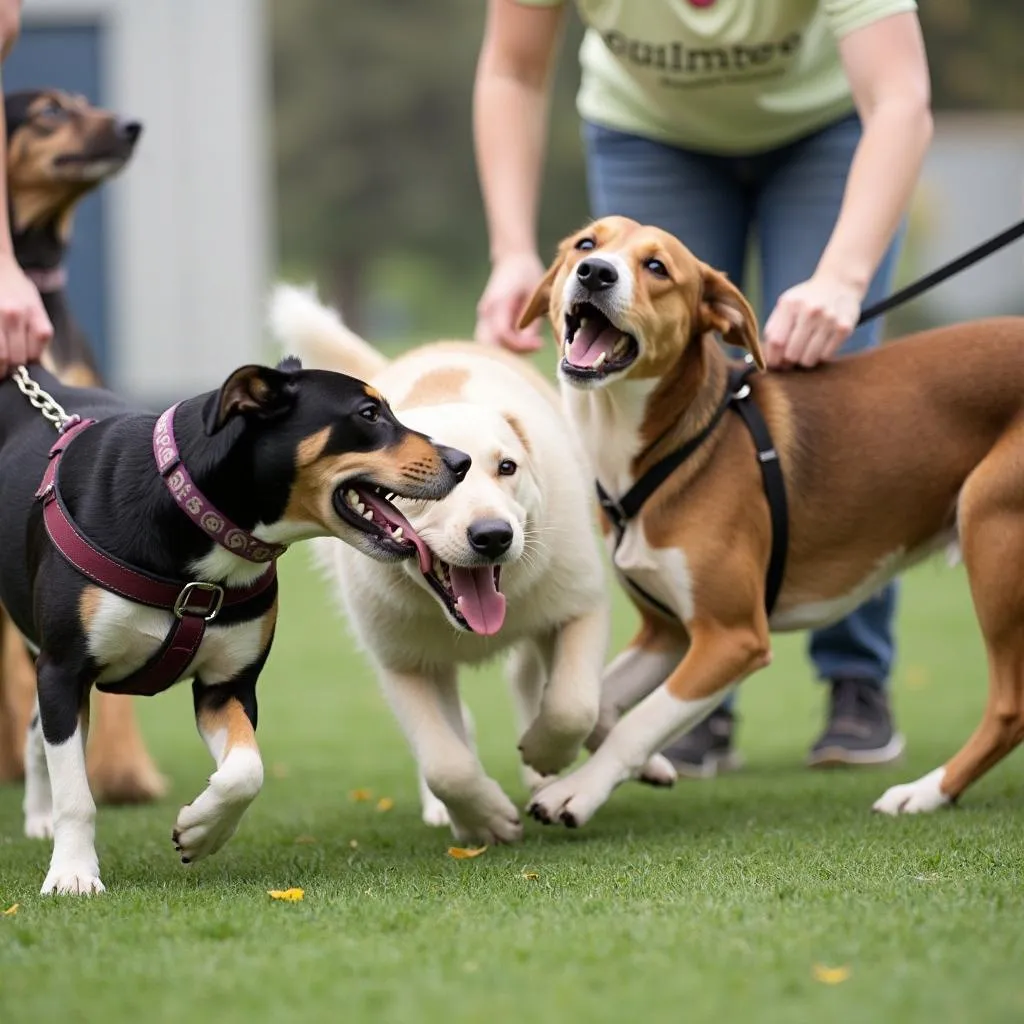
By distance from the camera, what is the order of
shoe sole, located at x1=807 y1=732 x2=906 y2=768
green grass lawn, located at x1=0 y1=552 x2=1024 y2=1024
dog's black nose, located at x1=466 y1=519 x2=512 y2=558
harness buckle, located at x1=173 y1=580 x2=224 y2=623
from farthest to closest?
1. shoe sole, located at x1=807 y1=732 x2=906 y2=768
2. dog's black nose, located at x1=466 y1=519 x2=512 y2=558
3. harness buckle, located at x1=173 y1=580 x2=224 y2=623
4. green grass lawn, located at x1=0 y1=552 x2=1024 y2=1024

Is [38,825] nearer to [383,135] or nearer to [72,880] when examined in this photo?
[72,880]

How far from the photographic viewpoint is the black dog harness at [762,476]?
15.2ft

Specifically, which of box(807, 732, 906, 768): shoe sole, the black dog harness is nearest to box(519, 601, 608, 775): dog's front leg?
the black dog harness

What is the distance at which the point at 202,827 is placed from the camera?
373 centimetres

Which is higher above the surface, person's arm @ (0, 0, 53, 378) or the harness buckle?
person's arm @ (0, 0, 53, 378)

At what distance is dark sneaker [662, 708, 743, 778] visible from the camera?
580 cm

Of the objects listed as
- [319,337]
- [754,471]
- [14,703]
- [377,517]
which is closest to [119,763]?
[14,703]

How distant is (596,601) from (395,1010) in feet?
6.86

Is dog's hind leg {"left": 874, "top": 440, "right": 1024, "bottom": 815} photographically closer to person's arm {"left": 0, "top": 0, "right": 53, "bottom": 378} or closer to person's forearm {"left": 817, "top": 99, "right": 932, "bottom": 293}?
person's forearm {"left": 817, "top": 99, "right": 932, "bottom": 293}

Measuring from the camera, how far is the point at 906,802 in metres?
4.57

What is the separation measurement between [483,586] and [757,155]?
2.03 m

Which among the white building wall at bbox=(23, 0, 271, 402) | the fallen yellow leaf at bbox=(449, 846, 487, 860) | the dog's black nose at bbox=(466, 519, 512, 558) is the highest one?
the dog's black nose at bbox=(466, 519, 512, 558)

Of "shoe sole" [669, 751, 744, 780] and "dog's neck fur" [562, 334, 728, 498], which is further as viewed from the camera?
"shoe sole" [669, 751, 744, 780]

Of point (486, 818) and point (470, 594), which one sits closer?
point (470, 594)
